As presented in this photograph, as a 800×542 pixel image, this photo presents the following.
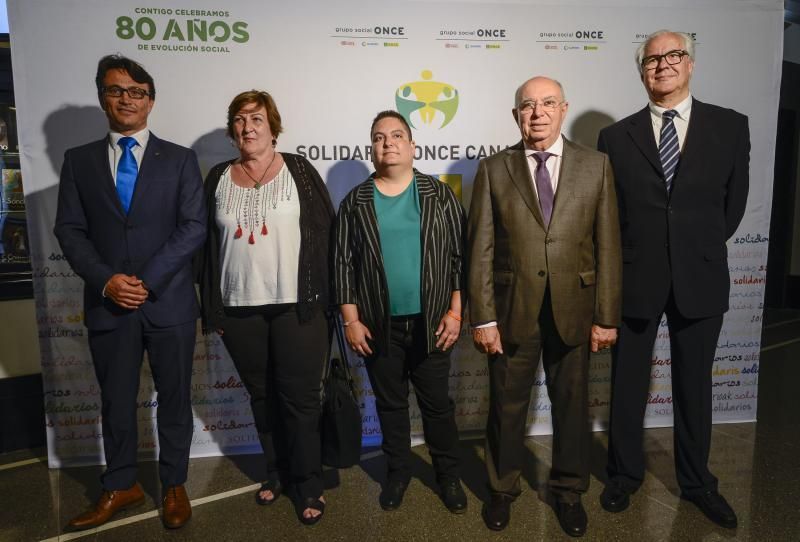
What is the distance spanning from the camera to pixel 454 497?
219cm

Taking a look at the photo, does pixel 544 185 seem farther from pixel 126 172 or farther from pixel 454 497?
pixel 126 172

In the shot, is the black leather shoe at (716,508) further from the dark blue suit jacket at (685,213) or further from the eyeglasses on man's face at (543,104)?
the eyeglasses on man's face at (543,104)

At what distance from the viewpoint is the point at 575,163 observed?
189 centimetres

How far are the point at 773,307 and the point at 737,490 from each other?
188 inches

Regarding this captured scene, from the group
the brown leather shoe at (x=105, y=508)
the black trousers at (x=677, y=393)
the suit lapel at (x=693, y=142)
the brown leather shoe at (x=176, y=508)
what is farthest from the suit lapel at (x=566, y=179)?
the brown leather shoe at (x=105, y=508)

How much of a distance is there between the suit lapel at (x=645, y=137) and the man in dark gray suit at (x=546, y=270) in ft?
0.78

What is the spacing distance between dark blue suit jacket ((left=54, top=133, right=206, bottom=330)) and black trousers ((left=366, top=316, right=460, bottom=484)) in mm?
853

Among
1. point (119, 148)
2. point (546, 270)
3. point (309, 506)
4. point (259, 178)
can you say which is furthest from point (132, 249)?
point (546, 270)

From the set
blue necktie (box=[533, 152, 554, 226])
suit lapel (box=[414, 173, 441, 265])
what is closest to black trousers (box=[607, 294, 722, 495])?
blue necktie (box=[533, 152, 554, 226])

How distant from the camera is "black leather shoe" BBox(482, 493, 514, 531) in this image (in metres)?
2.05

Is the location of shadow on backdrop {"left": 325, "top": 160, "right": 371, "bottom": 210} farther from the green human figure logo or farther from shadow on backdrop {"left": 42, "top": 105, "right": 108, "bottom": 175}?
shadow on backdrop {"left": 42, "top": 105, "right": 108, "bottom": 175}

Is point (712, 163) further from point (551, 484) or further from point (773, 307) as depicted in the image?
point (773, 307)

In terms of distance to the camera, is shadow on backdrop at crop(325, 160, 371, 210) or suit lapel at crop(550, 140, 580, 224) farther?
shadow on backdrop at crop(325, 160, 371, 210)

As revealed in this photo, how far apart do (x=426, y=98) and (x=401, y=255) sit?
1.13 meters
